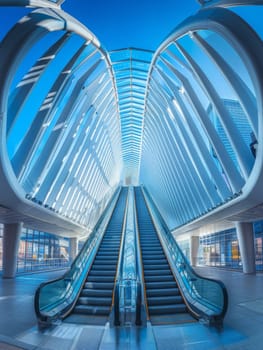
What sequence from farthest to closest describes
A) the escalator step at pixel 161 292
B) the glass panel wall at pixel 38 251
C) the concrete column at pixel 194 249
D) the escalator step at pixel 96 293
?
the concrete column at pixel 194 249
the glass panel wall at pixel 38 251
the escalator step at pixel 96 293
the escalator step at pixel 161 292

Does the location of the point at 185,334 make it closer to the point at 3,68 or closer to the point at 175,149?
the point at 3,68

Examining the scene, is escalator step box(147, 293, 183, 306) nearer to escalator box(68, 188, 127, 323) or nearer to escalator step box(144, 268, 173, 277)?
escalator box(68, 188, 127, 323)

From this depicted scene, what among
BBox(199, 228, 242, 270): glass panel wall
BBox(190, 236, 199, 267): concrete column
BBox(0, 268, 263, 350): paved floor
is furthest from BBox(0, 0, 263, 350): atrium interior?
BBox(190, 236, 199, 267): concrete column

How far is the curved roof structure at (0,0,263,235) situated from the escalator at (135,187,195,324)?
4.44m

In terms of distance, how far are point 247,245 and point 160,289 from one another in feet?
44.8

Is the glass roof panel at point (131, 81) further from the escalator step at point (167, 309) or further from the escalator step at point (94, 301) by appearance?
the escalator step at point (167, 309)

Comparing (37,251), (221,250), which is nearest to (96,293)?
(37,251)

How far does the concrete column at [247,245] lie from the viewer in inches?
839

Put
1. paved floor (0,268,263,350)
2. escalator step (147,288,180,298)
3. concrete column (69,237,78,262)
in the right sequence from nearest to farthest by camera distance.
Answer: paved floor (0,268,263,350) < escalator step (147,288,180,298) < concrete column (69,237,78,262)

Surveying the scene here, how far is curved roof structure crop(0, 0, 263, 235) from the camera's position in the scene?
9.08m

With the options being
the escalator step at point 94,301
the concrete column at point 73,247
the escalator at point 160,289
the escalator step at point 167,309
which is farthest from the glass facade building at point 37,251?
the escalator step at point 167,309

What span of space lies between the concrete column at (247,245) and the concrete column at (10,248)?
14532mm

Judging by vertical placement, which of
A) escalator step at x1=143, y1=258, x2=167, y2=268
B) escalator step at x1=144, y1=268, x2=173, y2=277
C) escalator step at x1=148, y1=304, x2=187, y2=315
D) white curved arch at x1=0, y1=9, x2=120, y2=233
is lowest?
escalator step at x1=148, y1=304, x2=187, y2=315

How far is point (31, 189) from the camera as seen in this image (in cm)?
1479
